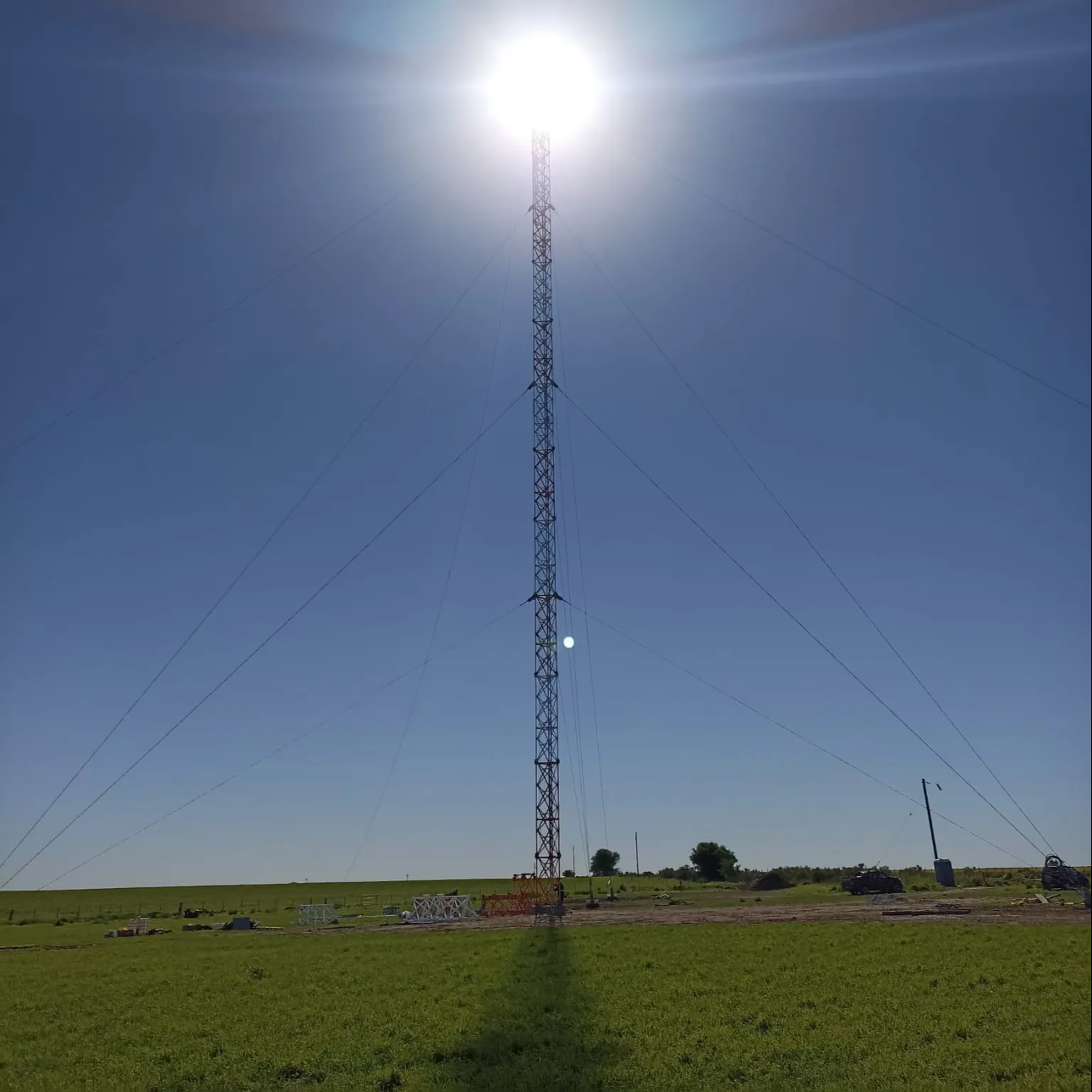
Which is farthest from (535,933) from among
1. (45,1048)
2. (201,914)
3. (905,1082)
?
(201,914)

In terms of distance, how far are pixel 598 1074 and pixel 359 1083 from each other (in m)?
4.28

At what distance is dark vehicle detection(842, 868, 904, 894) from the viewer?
58.1 m

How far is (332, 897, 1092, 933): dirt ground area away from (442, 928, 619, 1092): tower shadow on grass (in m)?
17.5

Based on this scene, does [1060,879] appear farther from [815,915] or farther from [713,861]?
[713,861]

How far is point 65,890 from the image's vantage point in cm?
14425

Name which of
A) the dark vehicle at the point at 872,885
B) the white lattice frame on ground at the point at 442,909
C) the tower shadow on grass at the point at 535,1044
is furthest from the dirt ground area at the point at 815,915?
the tower shadow on grass at the point at 535,1044

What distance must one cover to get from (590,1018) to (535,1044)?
2337 millimetres

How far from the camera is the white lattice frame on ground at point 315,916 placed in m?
55.1

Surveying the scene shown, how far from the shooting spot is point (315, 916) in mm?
55938

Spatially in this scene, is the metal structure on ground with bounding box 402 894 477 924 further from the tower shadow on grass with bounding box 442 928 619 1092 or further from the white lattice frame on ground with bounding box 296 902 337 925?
the tower shadow on grass with bounding box 442 928 619 1092

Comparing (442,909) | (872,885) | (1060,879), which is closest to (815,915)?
(1060,879)

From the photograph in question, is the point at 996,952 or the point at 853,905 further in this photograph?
the point at 853,905

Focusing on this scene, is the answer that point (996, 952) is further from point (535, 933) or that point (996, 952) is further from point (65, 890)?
point (65, 890)

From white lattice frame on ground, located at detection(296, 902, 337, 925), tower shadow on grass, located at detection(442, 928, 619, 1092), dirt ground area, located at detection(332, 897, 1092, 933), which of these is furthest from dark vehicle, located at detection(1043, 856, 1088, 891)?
white lattice frame on ground, located at detection(296, 902, 337, 925)
